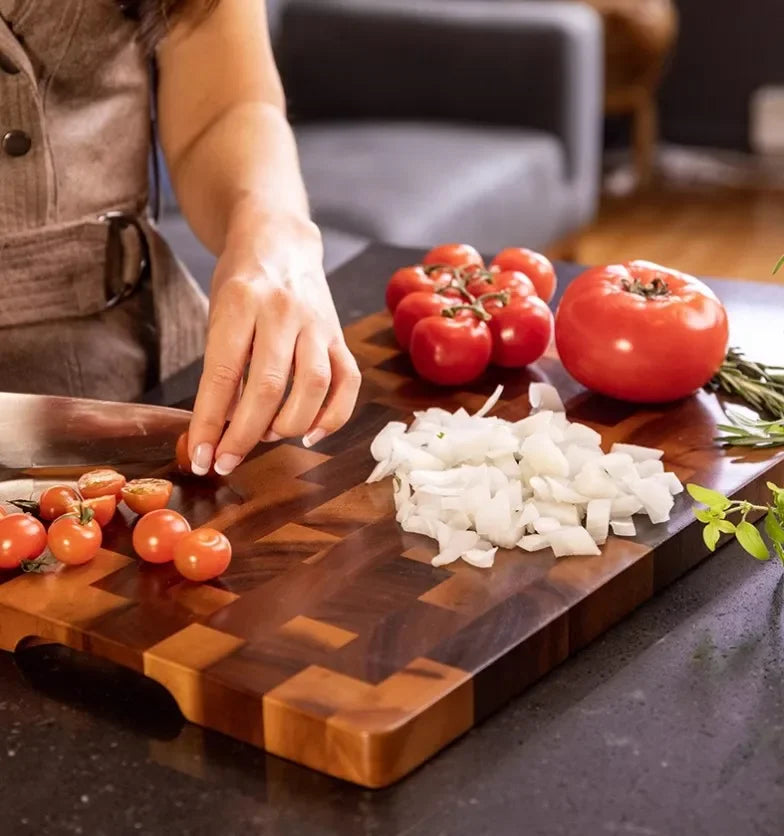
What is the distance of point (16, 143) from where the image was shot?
1312 millimetres

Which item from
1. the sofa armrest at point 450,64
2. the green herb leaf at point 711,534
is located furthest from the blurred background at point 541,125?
the green herb leaf at point 711,534

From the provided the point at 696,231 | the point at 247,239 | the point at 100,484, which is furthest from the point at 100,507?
the point at 696,231

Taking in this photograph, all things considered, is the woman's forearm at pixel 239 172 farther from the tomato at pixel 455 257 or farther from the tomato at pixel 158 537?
the tomato at pixel 158 537

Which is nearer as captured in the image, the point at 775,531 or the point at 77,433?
the point at 775,531

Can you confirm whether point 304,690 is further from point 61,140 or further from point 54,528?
point 61,140

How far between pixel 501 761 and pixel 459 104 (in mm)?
3013

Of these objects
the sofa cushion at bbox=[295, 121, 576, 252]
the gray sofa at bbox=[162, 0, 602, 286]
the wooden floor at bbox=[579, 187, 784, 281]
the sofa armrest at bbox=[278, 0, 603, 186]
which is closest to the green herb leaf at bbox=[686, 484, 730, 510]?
the sofa cushion at bbox=[295, 121, 576, 252]

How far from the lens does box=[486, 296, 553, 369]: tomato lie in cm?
135

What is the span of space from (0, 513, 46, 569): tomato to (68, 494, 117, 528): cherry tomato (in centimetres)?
4

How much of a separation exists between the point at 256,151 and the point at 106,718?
657mm

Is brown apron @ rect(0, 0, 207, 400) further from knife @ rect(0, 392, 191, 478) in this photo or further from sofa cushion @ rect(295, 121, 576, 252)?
sofa cushion @ rect(295, 121, 576, 252)

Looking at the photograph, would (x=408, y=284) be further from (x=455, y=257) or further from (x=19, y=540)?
(x=19, y=540)

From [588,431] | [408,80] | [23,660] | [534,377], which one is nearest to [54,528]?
[23,660]

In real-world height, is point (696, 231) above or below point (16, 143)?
below
